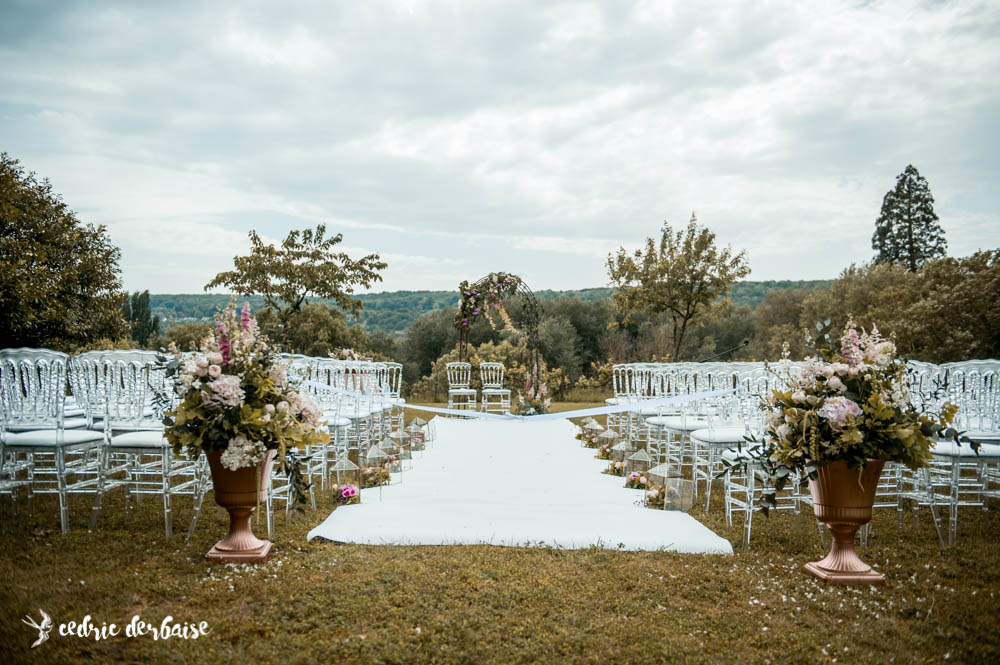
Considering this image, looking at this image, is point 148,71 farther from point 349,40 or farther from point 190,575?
point 190,575

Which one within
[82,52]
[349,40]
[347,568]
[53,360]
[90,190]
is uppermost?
[349,40]

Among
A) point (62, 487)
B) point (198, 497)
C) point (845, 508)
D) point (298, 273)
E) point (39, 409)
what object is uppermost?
point (298, 273)

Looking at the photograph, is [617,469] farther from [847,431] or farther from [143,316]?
[143,316]

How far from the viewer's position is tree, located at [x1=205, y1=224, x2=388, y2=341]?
19250mm

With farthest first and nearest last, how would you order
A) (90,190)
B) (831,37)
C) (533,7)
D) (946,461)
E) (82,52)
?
1. (90,190)
2. (831,37)
3. (533,7)
4. (82,52)
5. (946,461)

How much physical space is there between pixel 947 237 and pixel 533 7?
26.9 m

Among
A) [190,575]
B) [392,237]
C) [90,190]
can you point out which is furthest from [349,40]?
[392,237]

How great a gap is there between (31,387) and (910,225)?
3313cm

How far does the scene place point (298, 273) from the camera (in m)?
19.5

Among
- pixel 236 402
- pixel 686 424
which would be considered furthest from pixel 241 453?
pixel 686 424

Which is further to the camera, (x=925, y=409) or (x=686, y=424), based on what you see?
(x=686, y=424)

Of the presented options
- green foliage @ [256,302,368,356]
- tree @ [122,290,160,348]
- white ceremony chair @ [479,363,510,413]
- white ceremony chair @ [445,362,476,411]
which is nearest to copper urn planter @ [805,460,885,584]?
white ceremony chair @ [445,362,476,411]

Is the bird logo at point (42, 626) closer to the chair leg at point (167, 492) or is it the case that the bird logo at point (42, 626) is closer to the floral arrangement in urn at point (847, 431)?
the chair leg at point (167, 492)

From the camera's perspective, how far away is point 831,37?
9500 millimetres
